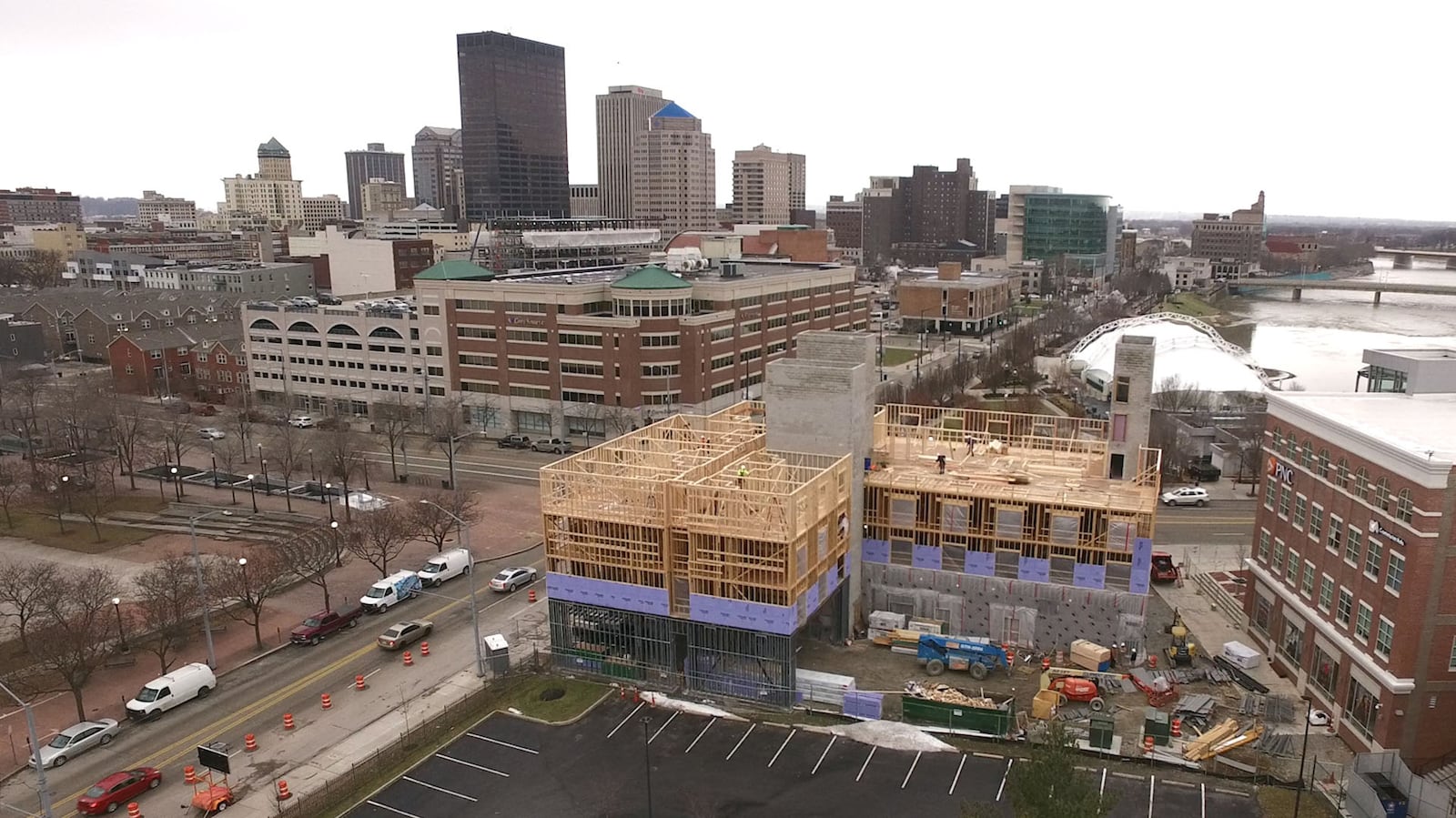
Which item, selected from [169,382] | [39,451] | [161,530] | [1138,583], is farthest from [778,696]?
[169,382]

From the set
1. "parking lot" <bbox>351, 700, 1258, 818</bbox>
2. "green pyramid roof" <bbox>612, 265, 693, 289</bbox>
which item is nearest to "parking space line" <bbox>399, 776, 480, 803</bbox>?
"parking lot" <bbox>351, 700, 1258, 818</bbox>

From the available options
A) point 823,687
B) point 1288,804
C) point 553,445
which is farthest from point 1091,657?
point 553,445

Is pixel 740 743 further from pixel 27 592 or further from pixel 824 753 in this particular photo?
pixel 27 592

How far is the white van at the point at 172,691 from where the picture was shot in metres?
36.3

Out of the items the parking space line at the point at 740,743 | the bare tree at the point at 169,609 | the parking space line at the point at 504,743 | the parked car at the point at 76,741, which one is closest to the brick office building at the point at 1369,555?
the parking space line at the point at 740,743

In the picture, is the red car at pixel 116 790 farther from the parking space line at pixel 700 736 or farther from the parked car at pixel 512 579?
the parked car at pixel 512 579

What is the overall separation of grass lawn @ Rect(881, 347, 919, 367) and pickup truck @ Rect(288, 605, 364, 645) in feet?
271

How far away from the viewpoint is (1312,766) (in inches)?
1233

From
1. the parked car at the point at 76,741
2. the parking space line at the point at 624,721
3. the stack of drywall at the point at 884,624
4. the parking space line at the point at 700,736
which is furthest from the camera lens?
the stack of drywall at the point at 884,624

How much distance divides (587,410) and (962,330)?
89.6 metres

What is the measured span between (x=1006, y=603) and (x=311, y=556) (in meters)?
33.7

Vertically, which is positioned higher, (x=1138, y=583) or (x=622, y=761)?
(x=1138, y=583)

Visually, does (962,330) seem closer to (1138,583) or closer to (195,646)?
(1138,583)

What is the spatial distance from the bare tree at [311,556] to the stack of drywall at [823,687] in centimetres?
2363
